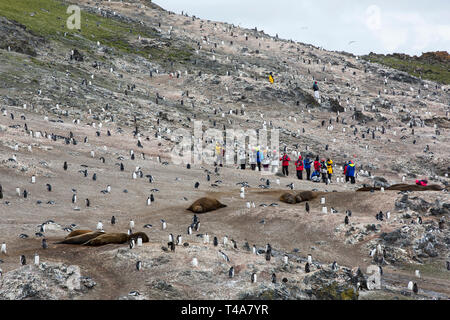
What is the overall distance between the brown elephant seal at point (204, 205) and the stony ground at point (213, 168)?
468 millimetres

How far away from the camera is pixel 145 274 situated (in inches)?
818

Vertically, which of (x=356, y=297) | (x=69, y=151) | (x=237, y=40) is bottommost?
(x=356, y=297)

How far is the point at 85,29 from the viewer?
87.4m

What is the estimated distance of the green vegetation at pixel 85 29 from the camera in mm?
80000

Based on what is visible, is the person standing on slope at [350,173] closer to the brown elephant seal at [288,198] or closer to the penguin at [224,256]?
the brown elephant seal at [288,198]

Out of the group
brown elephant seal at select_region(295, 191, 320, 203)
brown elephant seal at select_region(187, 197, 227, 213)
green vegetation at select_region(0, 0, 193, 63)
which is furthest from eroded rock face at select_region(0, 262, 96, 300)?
green vegetation at select_region(0, 0, 193, 63)

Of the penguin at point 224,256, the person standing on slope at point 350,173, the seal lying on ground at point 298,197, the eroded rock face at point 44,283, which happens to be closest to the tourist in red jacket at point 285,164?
the person standing on slope at point 350,173

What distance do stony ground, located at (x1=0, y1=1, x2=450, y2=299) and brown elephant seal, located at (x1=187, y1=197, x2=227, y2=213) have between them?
47 centimetres

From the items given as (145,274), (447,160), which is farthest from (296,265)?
(447,160)

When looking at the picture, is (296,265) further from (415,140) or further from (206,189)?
(415,140)

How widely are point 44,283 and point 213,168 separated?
29726mm

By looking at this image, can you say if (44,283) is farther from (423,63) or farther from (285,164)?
(423,63)

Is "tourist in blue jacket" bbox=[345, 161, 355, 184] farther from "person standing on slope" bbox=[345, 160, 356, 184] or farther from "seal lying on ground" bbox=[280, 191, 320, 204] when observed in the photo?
"seal lying on ground" bbox=[280, 191, 320, 204]
